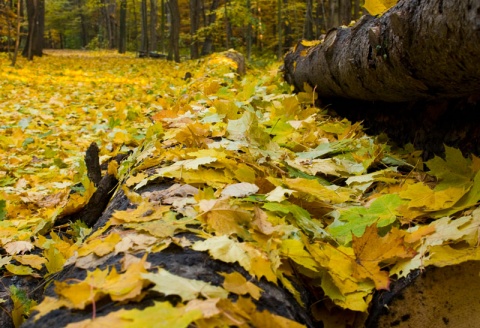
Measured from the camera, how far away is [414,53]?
61.4 inches

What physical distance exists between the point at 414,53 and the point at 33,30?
17203 millimetres

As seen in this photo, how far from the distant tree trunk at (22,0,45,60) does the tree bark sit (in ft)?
49.1

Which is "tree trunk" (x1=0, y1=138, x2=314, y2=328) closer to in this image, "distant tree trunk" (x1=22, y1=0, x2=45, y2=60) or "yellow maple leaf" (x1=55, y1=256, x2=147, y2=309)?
Result: "yellow maple leaf" (x1=55, y1=256, x2=147, y2=309)

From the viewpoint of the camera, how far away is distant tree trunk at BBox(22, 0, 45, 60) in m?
14.8

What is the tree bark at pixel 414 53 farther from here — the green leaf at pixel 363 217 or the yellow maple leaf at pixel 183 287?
the yellow maple leaf at pixel 183 287

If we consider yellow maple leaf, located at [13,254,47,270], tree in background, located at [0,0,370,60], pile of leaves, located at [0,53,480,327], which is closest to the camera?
pile of leaves, located at [0,53,480,327]

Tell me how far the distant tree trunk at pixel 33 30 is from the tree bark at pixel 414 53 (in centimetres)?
1496

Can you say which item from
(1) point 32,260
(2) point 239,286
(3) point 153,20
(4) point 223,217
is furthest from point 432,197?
(3) point 153,20

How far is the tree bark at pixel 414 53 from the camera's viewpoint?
126 centimetres

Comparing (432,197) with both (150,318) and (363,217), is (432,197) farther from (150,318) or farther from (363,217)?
(150,318)

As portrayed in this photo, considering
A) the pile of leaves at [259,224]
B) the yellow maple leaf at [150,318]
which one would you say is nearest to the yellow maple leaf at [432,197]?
the pile of leaves at [259,224]

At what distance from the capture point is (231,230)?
110 cm

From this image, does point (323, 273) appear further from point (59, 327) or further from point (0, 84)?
point (0, 84)

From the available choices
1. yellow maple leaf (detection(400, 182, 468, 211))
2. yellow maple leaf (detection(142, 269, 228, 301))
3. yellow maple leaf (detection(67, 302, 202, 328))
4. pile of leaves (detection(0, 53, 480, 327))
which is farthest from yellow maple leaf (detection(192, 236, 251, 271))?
yellow maple leaf (detection(400, 182, 468, 211))
